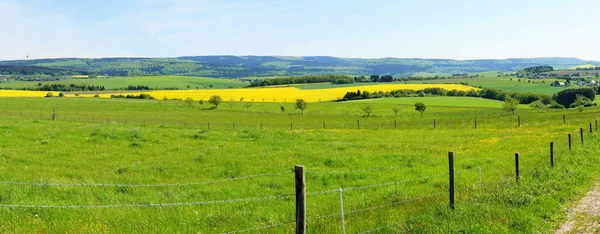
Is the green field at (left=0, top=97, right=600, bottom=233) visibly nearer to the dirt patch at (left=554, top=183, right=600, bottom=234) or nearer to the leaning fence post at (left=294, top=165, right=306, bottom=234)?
the dirt patch at (left=554, top=183, right=600, bottom=234)

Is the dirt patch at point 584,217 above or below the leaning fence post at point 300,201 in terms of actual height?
below

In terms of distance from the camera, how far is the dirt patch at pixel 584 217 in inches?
417

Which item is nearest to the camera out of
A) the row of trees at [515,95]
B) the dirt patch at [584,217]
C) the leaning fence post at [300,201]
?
the leaning fence post at [300,201]

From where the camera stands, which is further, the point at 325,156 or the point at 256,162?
the point at 325,156

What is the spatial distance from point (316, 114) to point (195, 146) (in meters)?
66.8

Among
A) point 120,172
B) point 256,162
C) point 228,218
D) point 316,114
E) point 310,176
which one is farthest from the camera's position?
point 316,114

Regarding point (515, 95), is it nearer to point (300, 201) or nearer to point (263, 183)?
point (263, 183)

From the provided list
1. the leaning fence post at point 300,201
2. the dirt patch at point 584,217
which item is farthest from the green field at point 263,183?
the leaning fence post at point 300,201

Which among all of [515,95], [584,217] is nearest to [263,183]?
[584,217]

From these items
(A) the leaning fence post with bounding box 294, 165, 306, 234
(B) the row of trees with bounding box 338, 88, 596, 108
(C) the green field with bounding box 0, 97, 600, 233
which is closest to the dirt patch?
(C) the green field with bounding box 0, 97, 600, 233

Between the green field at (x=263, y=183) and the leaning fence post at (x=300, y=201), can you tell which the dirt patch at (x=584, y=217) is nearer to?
the green field at (x=263, y=183)

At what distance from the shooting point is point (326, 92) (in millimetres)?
167000

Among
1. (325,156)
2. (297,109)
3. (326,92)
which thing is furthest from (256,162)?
(326,92)

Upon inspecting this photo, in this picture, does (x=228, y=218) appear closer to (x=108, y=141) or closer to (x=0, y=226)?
(x=0, y=226)
